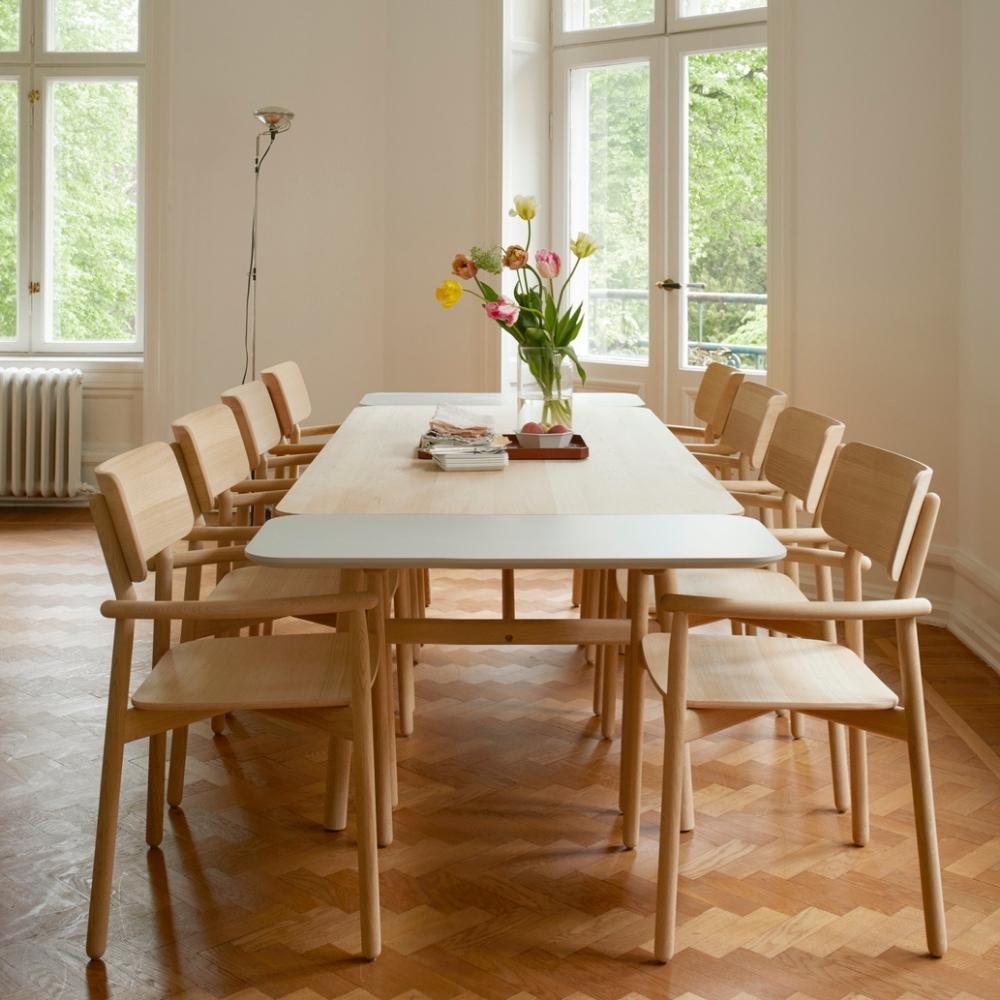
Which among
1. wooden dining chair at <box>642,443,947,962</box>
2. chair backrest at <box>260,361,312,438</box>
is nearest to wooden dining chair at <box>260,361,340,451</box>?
chair backrest at <box>260,361,312,438</box>

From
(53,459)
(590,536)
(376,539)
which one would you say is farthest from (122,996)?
(53,459)

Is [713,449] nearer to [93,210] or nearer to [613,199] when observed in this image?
[613,199]

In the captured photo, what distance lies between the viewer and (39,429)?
7.18 meters

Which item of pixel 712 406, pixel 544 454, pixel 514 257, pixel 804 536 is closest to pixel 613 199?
pixel 712 406

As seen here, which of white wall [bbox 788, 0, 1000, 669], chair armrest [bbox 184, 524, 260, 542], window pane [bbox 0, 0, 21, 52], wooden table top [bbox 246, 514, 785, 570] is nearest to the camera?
wooden table top [bbox 246, 514, 785, 570]

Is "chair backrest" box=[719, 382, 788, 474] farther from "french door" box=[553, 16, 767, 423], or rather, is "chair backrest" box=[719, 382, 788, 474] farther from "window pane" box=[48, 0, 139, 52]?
"window pane" box=[48, 0, 139, 52]

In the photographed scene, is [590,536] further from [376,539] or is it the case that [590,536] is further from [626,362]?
[626,362]

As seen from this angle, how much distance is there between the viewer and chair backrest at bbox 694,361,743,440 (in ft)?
14.5

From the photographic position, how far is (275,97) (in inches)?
271

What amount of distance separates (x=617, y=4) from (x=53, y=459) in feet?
12.5

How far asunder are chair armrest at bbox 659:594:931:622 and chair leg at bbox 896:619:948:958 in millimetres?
105

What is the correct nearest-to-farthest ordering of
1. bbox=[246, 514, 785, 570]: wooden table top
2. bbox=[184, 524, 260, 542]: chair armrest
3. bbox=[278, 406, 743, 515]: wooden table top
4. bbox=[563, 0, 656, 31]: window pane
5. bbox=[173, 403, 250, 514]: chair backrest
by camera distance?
bbox=[246, 514, 785, 570]: wooden table top
bbox=[278, 406, 743, 515]: wooden table top
bbox=[184, 524, 260, 542]: chair armrest
bbox=[173, 403, 250, 514]: chair backrest
bbox=[563, 0, 656, 31]: window pane

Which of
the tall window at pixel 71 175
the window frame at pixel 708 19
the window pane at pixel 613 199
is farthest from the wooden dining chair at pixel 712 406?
the tall window at pixel 71 175

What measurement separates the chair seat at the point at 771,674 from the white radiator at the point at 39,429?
16.7ft
